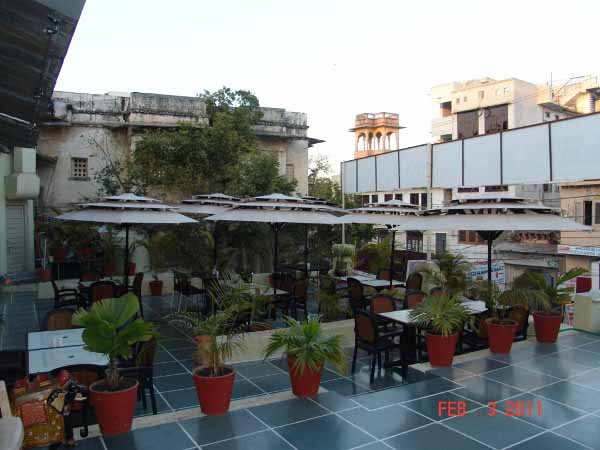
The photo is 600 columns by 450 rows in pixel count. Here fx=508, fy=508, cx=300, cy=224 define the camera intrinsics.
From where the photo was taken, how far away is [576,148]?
34.1 ft

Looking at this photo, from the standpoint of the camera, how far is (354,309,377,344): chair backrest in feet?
21.7

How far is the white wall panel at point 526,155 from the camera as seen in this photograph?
1111 centimetres

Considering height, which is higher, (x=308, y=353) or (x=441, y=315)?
(x=441, y=315)

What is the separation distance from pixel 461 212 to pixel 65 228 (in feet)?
34.2

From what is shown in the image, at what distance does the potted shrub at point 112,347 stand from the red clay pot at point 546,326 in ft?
20.3

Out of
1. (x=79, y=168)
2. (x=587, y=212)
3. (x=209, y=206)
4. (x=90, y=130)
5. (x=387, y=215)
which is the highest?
(x=90, y=130)

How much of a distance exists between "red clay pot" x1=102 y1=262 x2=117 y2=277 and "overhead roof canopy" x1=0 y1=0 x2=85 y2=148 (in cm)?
649

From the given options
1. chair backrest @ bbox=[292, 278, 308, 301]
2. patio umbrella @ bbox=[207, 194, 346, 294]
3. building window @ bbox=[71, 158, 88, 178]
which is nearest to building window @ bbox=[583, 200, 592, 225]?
patio umbrella @ bbox=[207, 194, 346, 294]

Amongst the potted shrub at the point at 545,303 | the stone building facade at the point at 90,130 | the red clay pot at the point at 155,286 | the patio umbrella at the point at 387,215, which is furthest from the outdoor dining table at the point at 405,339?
the stone building facade at the point at 90,130

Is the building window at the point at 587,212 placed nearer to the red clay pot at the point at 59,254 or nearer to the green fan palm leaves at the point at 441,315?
the green fan palm leaves at the point at 441,315

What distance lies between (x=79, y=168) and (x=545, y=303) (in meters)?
16.8

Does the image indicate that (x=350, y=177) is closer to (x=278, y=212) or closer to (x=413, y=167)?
(x=413, y=167)

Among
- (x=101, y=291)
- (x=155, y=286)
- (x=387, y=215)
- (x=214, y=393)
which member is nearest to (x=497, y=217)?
(x=387, y=215)

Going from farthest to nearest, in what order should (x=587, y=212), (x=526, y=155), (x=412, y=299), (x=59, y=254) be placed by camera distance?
1. (x=587, y=212)
2. (x=59, y=254)
3. (x=526, y=155)
4. (x=412, y=299)
